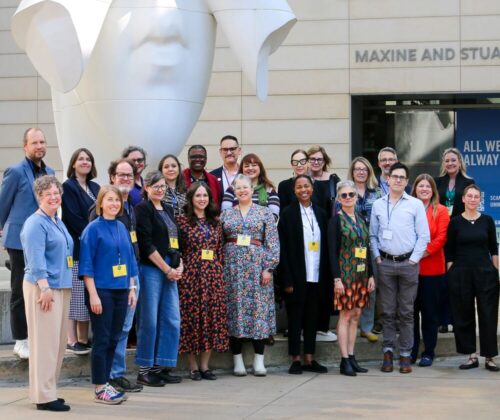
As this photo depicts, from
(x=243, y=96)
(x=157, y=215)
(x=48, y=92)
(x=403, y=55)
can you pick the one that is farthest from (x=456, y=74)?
(x=157, y=215)

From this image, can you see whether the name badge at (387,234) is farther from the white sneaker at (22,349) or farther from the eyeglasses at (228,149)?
the white sneaker at (22,349)

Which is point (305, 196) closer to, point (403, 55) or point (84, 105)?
point (84, 105)

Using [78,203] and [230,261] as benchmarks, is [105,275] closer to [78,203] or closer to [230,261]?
[78,203]

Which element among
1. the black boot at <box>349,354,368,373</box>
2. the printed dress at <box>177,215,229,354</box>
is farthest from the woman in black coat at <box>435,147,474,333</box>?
the printed dress at <box>177,215,229,354</box>

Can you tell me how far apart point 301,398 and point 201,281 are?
4.26 feet

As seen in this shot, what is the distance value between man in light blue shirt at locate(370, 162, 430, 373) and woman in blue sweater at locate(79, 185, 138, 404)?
7.93ft

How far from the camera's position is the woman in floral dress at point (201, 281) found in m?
7.86

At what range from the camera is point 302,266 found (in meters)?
8.23

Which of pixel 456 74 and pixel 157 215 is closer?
pixel 157 215

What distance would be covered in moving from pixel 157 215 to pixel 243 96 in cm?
1107

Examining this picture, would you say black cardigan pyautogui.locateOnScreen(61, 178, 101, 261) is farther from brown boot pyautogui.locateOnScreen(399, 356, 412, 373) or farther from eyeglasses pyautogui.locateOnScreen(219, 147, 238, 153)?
brown boot pyautogui.locateOnScreen(399, 356, 412, 373)

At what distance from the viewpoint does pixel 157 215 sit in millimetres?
7527

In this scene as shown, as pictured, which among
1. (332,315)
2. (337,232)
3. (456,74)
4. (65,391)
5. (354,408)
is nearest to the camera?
(354,408)

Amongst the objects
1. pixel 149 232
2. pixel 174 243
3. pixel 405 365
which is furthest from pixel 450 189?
pixel 149 232
